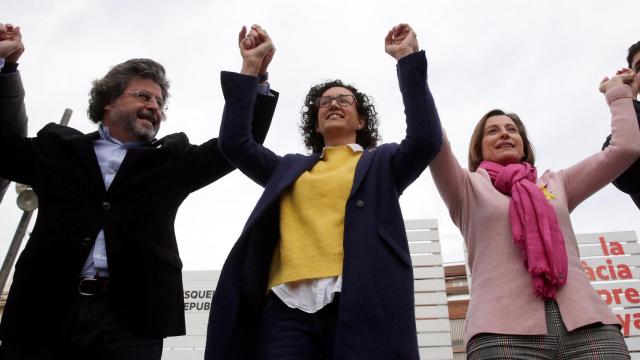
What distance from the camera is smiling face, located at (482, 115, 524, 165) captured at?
9.77ft

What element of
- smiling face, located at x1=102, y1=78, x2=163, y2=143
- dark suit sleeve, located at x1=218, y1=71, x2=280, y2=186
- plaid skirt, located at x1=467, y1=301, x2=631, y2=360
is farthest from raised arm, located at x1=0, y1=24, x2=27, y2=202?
plaid skirt, located at x1=467, y1=301, x2=631, y2=360

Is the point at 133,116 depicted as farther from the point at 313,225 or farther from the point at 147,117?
the point at 313,225

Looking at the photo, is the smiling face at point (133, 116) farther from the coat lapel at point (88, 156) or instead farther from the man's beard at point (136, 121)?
the coat lapel at point (88, 156)

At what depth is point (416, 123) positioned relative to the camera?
7.33 feet

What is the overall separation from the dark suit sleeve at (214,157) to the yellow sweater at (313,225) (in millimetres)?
380

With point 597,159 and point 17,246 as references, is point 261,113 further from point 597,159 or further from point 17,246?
point 17,246

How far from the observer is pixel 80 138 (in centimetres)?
252

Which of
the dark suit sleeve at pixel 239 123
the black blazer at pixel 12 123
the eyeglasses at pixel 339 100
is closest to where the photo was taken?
the dark suit sleeve at pixel 239 123

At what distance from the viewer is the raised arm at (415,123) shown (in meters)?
2.23

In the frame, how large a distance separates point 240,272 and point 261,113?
85cm

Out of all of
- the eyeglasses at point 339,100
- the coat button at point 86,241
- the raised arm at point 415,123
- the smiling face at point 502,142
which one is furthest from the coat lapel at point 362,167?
the coat button at point 86,241

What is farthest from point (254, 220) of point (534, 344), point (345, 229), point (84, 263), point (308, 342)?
point (534, 344)

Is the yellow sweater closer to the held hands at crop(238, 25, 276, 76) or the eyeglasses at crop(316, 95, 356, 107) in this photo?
the eyeglasses at crop(316, 95, 356, 107)

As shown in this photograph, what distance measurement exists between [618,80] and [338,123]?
1522mm
